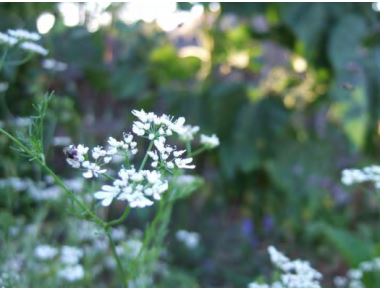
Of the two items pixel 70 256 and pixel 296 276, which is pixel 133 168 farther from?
pixel 70 256

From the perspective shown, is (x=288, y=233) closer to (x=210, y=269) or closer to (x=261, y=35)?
(x=210, y=269)

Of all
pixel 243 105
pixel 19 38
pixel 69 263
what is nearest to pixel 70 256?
pixel 69 263

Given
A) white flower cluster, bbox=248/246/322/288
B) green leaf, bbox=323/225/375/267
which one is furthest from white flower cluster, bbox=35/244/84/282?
green leaf, bbox=323/225/375/267

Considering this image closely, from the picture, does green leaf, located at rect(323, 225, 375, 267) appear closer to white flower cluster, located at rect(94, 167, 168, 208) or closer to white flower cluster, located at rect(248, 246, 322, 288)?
white flower cluster, located at rect(248, 246, 322, 288)

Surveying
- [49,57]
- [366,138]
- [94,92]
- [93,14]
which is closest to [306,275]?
[93,14]

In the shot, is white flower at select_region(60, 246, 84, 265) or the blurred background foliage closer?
white flower at select_region(60, 246, 84, 265)

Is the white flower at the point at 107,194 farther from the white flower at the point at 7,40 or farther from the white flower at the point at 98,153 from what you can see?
the white flower at the point at 7,40

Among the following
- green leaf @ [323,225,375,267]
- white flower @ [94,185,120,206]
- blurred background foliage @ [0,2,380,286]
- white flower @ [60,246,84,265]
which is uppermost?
blurred background foliage @ [0,2,380,286]

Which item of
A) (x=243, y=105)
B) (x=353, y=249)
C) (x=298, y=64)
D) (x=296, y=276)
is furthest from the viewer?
(x=298, y=64)

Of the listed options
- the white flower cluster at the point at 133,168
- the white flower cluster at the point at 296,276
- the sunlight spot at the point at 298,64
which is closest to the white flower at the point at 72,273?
the white flower cluster at the point at 296,276
